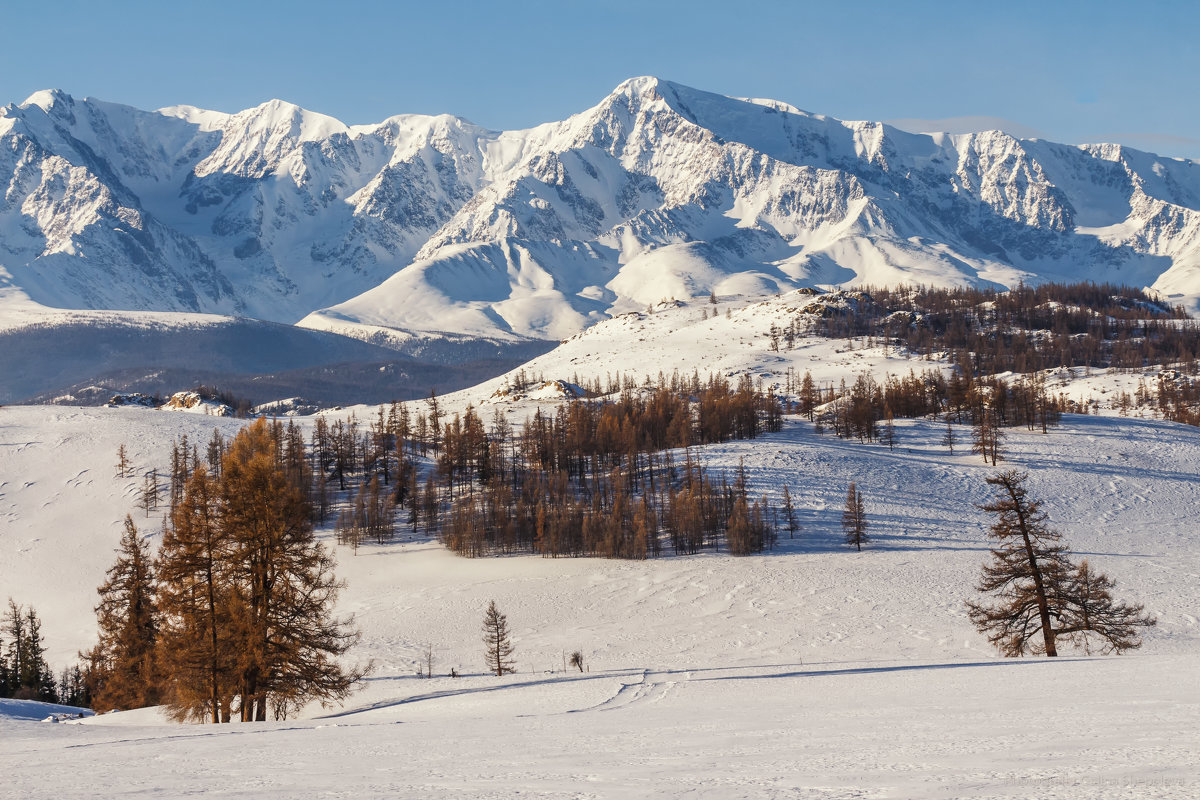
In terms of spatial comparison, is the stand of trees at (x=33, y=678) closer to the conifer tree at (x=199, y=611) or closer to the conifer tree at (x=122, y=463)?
the conifer tree at (x=199, y=611)

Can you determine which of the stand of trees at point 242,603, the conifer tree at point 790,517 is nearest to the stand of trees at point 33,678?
the stand of trees at point 242,603

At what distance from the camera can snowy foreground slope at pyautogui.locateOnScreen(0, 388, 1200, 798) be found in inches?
642

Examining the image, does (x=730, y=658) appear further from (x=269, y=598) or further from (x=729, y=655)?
(x=269, y=598)

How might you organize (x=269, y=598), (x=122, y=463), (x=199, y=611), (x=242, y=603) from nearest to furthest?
(x=242, y=603) < (x=199, y=611) < (x=269, y=598) < (x=122, y=463)

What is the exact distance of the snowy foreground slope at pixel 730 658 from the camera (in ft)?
53.5

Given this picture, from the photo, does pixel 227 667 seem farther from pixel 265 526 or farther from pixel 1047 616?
pixel 1047 616

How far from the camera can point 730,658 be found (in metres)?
60.2

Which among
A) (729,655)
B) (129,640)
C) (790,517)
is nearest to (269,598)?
(129,640)

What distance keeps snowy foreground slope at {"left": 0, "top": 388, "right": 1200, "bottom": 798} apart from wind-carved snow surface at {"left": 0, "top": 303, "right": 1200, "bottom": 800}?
168mm

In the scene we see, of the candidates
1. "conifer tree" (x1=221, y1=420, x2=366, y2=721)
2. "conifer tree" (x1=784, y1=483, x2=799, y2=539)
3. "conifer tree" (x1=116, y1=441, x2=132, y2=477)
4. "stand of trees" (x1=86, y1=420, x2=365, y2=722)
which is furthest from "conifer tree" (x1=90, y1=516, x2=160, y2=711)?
"conifer tree" (x1=116, y1=441, x2=132, y2=477)

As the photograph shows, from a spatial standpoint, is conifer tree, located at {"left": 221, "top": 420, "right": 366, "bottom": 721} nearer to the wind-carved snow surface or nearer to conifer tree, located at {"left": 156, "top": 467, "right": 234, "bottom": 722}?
conifer tree, located at {"left": 156, "top": 467, "right": 234, "bottom": 722}

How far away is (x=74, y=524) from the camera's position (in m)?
125

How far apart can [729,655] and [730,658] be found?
2.23 m

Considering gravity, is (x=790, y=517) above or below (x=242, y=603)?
below
